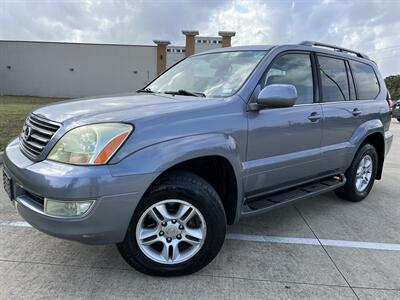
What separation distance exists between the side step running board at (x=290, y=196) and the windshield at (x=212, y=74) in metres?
1.03

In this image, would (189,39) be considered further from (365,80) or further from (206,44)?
(365,80)

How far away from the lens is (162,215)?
8.98ft

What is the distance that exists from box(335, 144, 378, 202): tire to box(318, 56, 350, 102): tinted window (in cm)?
80

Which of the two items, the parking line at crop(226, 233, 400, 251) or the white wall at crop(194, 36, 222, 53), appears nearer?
the parking line at crop(226, 233, 400, 251)

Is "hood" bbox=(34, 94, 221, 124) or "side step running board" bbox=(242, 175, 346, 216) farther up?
"hood" bbox=(34, 94, 221, 124)

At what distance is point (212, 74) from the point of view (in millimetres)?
3639

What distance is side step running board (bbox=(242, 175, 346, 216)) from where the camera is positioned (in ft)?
10.8

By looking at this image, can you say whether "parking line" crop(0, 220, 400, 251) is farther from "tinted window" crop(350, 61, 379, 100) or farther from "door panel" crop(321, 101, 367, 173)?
"tinted window" crop(350, 61, 379, 100)

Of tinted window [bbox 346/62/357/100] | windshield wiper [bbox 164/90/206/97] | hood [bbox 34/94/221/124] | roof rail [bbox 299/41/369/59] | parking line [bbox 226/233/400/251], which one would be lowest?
parking line [bbox 226/233/400/251]

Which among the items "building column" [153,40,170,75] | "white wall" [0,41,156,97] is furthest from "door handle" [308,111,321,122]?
"white wall" [0,41,156,97]

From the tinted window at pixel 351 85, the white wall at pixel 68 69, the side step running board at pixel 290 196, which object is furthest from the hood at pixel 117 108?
the white wall at pixel 68 69

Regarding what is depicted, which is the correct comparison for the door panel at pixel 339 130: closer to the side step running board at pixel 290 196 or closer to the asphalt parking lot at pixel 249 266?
the side step running board at pixel 290 196

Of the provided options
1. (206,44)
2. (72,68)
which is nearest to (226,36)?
(206,44)

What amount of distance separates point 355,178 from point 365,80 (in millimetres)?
1293
